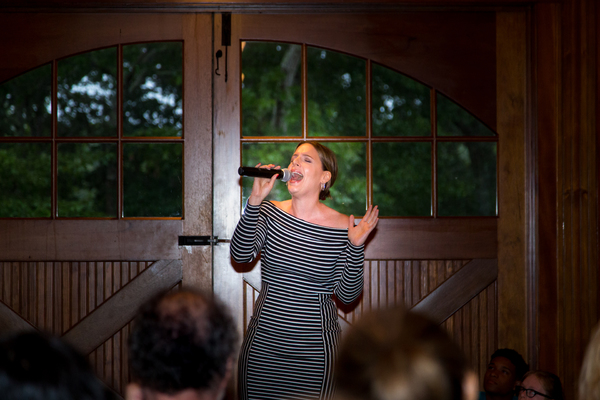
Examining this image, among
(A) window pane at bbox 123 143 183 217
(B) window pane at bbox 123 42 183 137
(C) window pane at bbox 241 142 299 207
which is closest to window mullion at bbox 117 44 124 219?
(A) window pane at bbox 123 143 183 217

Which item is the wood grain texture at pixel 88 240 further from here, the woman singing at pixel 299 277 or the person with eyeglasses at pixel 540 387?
the person with eyeglasses at pixel 540 387

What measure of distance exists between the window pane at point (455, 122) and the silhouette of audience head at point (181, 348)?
222 centimetres

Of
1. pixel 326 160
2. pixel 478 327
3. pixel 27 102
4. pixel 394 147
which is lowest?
pixel 478 327

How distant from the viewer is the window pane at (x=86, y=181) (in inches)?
114

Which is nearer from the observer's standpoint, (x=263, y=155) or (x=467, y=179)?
(x=467, y=179)

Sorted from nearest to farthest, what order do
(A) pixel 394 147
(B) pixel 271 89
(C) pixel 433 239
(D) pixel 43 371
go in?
(D) pixel 43 371 < (C) pixel 433 239 < (A) pixel 394 147 < (B) pixel 271 89

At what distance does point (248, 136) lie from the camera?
2879mm

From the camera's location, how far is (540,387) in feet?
6.92

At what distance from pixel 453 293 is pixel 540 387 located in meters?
0.78

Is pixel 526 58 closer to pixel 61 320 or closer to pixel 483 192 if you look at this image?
pixel 483 192

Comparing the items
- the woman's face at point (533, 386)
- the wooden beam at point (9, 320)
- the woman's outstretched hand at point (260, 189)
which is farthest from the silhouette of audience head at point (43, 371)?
the wooden beam at point (9, 320)

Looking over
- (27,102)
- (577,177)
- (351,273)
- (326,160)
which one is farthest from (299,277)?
(27,102)

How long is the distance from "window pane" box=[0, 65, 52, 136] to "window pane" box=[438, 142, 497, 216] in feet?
6.47

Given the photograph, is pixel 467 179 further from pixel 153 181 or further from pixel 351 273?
pixel 153 181
